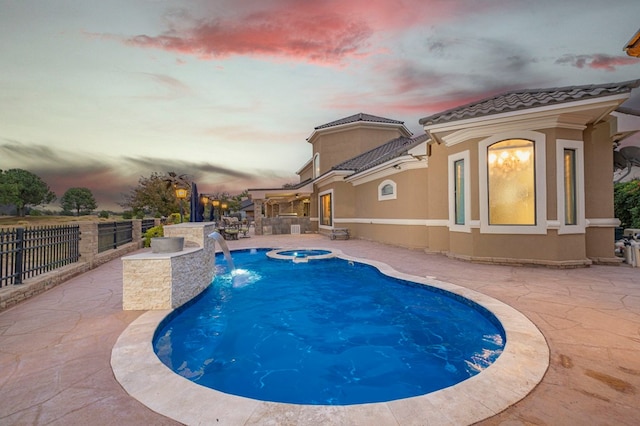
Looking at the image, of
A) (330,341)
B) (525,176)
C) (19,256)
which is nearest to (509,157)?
(525,176)

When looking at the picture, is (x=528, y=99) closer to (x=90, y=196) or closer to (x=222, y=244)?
(x=222, y=244)

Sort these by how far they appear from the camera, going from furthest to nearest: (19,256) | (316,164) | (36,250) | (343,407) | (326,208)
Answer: (316,164) < (326,208) < (36,250) < (19,256) < (343,407)

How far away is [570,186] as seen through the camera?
7285mm

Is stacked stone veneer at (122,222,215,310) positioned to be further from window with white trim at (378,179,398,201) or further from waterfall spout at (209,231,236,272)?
window with white trim at (378,179,398,201)

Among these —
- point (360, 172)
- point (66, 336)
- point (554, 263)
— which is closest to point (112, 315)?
point (66, 336)

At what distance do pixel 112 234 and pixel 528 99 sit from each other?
590 inches

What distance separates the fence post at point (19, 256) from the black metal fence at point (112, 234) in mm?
3830

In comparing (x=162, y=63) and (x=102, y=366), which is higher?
(x=162, y=63)

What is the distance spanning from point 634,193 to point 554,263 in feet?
36.4

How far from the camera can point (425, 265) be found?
26.0 feet

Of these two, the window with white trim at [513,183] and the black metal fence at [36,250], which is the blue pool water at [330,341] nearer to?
the black metal fence at [36,250]

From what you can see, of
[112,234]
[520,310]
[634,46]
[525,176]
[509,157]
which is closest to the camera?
[634,46]

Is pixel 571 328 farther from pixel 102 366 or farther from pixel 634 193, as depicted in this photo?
pixel 634 193

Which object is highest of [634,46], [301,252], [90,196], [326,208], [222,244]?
[90,196]
